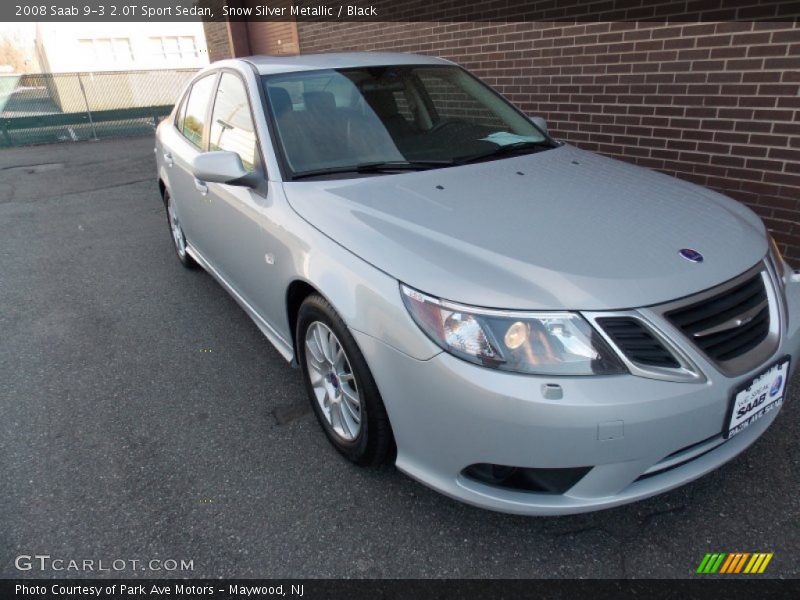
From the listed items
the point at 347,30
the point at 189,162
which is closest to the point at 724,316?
the point at 189,162

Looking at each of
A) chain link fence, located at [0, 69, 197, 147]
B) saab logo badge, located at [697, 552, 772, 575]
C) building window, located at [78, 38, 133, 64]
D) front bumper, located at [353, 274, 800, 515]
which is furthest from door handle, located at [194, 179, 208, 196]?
building window, located at [78, 38, 133, 64]

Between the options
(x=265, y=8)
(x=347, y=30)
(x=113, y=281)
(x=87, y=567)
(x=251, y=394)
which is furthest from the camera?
(x=265, y=8)

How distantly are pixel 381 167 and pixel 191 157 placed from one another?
1.66 meters

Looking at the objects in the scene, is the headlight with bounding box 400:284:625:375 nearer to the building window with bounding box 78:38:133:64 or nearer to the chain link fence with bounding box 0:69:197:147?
the chain link fence with bounding box 0:69:197:147

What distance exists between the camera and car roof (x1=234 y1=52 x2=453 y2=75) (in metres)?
3.10

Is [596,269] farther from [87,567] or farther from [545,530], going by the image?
[87,567]

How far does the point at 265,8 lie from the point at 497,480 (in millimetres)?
11812

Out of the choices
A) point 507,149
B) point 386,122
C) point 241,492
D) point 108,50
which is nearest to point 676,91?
point 507,149

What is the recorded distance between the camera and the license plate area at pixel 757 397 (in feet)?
5.91

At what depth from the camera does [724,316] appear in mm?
1856

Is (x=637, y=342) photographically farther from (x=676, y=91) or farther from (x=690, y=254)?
(x=676, y=91)

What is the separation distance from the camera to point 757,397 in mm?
1873

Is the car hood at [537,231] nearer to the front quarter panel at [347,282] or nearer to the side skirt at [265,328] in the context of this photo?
the front quarter panel at [347,282]

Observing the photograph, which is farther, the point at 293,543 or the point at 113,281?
the point at 113,281
